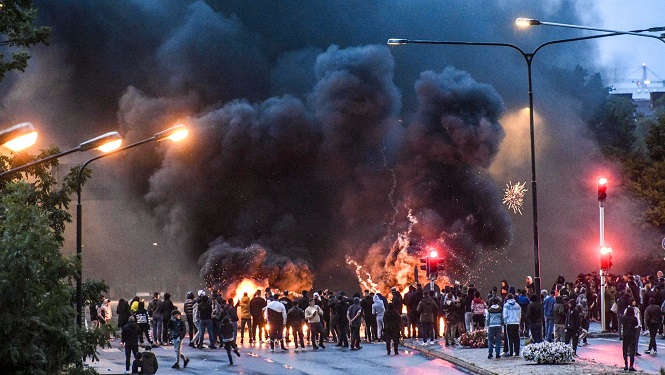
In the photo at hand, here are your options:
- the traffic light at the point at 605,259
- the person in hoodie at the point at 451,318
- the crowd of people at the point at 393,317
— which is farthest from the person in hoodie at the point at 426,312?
the traffic light at the point at 605,259

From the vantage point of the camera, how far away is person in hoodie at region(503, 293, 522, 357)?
88.8ft

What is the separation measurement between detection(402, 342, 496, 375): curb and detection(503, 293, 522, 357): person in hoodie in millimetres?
1614

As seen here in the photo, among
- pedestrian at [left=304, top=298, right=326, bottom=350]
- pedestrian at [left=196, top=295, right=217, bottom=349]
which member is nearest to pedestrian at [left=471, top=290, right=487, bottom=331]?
pedestrian at [left=304, top=298, right=326, bottom=350]

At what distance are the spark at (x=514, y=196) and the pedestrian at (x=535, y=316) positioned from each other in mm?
33619

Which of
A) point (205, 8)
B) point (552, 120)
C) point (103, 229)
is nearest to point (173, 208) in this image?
point (205, 8)

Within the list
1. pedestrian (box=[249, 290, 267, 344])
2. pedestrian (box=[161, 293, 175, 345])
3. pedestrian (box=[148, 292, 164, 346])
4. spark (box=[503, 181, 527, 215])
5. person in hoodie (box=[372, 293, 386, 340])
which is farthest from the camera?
spark (box=[503, 181, 527, 215])

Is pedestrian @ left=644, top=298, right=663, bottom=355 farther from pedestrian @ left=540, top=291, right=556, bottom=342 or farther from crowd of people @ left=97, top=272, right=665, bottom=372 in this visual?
pedestrian @ left=540, top=291, right=556, bottom=342

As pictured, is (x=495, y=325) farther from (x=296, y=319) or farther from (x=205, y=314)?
(x=205, y=314)

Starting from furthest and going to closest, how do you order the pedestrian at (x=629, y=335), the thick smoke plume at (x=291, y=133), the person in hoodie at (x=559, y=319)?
1. the thick smoke plume at (x=291, y=133)
2. the person in hoodie at (x=559, y=319)
3. the pedestrian at (x=629, y=335)

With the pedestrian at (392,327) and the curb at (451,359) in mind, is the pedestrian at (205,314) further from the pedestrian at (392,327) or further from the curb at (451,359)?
the curb at (451,359)

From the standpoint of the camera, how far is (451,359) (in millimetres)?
27297

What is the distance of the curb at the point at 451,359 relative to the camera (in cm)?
2458

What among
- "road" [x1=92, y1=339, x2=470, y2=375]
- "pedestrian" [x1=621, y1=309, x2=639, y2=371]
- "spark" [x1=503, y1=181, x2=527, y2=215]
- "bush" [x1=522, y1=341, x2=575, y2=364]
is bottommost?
"road" [x1=92, y1=339, x2=470, y2=375]

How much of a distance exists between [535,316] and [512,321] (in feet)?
3.31
